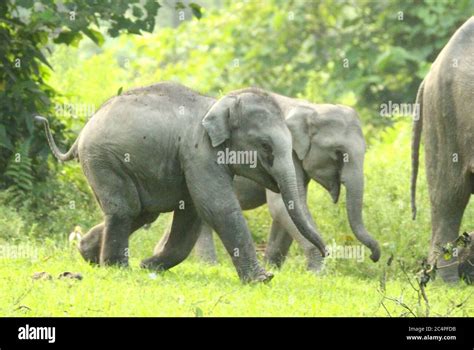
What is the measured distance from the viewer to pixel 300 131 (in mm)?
12750

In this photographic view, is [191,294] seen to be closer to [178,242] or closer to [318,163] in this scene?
[178,242]

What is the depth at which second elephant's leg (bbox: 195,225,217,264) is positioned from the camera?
1344 centimetres

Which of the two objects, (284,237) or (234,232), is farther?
(284,237)

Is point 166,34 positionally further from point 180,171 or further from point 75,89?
point 180,171

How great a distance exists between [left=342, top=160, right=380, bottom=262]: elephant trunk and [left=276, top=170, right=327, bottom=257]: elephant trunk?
200 cm

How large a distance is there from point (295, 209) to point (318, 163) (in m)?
2.84

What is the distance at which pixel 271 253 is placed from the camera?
42.9 feet

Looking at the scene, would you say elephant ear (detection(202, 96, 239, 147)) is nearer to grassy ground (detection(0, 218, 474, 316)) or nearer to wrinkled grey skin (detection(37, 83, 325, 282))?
wrinkled grey skin (detection(37, 83, 325, 282))

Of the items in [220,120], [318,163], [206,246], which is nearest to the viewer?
[220,120]

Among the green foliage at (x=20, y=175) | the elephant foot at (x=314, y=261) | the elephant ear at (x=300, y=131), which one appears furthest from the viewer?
the green foliage at (x=20, y=175)

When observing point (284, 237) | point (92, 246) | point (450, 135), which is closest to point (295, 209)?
point (450, 135)

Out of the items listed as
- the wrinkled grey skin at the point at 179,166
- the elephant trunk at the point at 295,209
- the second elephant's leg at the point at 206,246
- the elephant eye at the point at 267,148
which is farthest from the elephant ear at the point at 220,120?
the second elephant's leg at the point at 206,246

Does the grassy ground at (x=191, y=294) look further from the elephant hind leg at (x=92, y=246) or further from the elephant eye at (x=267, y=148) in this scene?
the elephant eye at (x=267, y=148)

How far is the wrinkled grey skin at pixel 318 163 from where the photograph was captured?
12.3m
